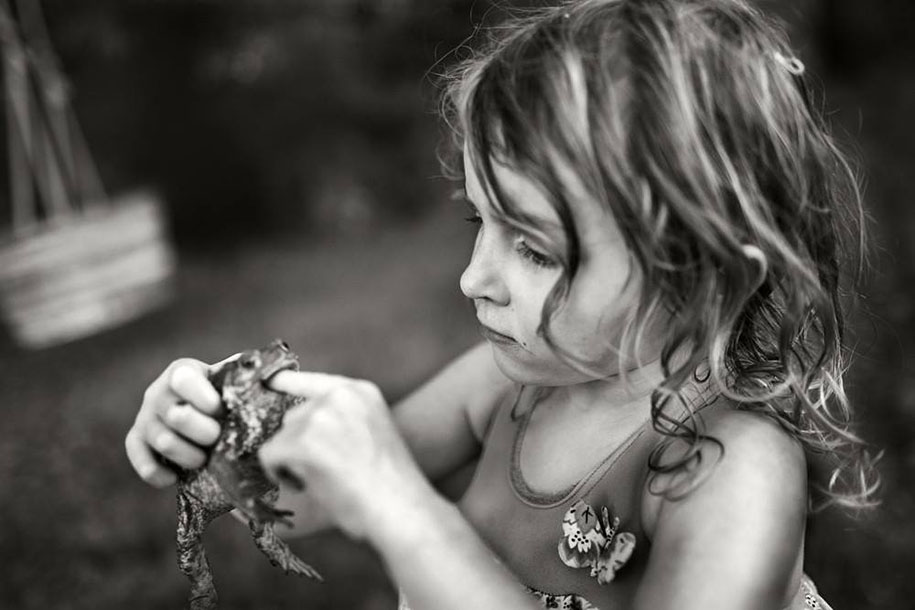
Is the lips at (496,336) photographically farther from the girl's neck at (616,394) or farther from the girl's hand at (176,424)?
the girl's hand at (176,424)

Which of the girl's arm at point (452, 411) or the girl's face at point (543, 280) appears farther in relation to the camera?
the girl's arm at point (452, 411)

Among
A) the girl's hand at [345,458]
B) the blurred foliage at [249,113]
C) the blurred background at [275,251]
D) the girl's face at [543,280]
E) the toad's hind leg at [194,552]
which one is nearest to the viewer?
the girl's hand at [345,458]

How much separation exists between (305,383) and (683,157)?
1.95ft

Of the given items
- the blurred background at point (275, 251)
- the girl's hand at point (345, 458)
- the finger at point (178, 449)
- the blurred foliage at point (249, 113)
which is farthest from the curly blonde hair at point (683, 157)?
the blurred foliage at point (249, 113)

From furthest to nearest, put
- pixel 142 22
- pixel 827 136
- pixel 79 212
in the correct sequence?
1. pixel 142 22
2. pixel 79 212
3. pixel 827 136

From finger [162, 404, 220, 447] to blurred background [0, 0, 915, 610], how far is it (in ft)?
6.89

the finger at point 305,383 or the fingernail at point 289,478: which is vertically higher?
the finger at point 305,383

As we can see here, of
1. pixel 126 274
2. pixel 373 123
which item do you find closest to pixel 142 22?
pixel 373 123

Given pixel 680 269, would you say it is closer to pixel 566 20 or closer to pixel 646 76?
pixel 646 76

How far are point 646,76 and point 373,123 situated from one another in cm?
519

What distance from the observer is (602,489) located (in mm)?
1654

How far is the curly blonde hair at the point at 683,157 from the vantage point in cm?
143

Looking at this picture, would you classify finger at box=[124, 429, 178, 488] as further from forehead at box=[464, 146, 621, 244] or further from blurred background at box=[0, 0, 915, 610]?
blurred background at box=[0, 0, 915, 610]

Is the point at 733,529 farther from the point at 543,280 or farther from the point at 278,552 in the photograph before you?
the point at 278,552
